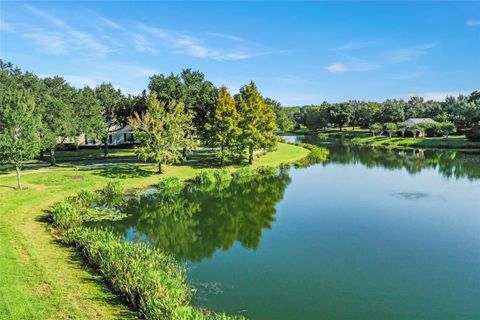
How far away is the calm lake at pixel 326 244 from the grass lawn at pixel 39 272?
13.6 feet

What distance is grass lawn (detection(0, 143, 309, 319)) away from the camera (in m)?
12.9

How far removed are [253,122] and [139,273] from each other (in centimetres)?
3878

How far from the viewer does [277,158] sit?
61281 millimetres

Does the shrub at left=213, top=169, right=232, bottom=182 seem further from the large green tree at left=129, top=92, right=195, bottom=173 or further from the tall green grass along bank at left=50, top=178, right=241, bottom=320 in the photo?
the tall green grass along bank at left=50, top=178, right=241, bottom=320

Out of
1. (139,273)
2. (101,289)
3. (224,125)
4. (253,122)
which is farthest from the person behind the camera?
(253,122)

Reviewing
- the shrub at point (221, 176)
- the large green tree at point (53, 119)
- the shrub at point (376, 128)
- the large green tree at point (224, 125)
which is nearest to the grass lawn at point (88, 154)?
the large green tree at point (53, 119)

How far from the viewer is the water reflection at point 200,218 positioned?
22.7 metres

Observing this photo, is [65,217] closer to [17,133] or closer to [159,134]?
[17,133]

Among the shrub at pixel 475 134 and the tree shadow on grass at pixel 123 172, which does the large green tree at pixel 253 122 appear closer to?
the tree shadow on grass at pixel 123 172

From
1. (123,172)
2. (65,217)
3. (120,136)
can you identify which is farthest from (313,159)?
(65,217)

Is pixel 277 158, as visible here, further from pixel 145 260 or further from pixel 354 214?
pixel 145 260

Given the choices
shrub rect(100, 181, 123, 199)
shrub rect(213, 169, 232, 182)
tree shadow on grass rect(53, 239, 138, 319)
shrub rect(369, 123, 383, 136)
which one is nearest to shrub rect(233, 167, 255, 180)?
shrub rect(213, 169, 232, 182)

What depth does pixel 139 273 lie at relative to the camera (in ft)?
47.5

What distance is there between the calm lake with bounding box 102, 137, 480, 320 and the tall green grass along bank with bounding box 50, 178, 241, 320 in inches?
52.8
